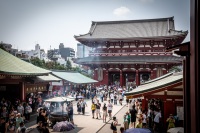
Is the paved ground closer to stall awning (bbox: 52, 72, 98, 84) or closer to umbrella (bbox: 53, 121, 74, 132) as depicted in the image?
umbrella (bbox: 53, 121, 74, 132)

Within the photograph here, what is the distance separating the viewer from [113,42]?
38125mm

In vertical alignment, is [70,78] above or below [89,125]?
above

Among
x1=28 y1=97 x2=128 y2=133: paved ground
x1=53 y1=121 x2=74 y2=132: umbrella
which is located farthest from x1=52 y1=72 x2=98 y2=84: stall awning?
x1=53 y1=121 x2=74 y2=132: umbrella

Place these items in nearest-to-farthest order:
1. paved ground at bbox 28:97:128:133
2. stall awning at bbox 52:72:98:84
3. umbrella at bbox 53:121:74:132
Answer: umbrella at bbox 53:121:74:132, paved ground at bbox 28:97:128:133, stall awning at bbox 52:72:98:84

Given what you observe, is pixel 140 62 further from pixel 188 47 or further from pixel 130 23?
pixel 188 47

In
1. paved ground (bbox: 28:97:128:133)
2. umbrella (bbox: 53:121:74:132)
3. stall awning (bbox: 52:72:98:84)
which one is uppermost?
stall awning (bbox: 52:72:98:84)

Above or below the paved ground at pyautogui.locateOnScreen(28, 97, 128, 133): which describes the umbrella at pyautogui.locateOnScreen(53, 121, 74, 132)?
above

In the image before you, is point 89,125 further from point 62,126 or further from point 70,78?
point 70,78

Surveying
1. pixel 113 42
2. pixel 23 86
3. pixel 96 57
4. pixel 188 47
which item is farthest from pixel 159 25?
pixel 188 47

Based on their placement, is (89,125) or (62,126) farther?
(89,125)

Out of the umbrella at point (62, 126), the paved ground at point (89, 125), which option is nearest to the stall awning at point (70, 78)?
the paved ground at point (89, 125)

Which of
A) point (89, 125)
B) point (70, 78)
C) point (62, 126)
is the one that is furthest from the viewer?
point (70, 78)

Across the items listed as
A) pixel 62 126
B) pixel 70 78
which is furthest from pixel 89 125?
pixel 70 78

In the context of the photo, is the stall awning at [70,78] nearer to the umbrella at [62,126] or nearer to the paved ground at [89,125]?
the paved ground at [89,125]
